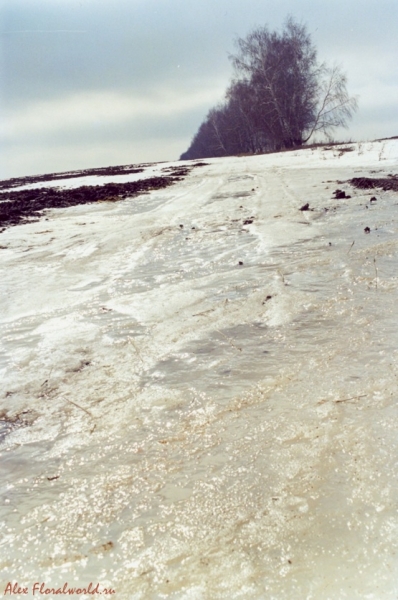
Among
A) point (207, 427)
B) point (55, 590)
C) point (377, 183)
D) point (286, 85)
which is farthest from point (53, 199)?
point (286, 85)

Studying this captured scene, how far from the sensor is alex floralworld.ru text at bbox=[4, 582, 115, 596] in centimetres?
110

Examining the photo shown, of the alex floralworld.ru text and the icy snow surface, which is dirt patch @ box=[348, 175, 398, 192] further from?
the alex floralworld.ru text

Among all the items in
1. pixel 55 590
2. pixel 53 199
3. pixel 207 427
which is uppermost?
pixel 53 199

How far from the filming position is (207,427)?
1.65 m

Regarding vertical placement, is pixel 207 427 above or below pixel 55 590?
above

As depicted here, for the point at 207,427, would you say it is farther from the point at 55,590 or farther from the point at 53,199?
the point at 53,199

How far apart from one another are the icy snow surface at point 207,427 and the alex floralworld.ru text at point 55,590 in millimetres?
14

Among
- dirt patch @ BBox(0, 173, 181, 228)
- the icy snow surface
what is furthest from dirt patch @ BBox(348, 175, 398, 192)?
dirt patch @ BBox(0, 173, 181, 228)

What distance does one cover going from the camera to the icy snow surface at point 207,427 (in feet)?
3.77

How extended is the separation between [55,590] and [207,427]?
0.71m

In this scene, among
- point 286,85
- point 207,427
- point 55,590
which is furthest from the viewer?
point 286,85

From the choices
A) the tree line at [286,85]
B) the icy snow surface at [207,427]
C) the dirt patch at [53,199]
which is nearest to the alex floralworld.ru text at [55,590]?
the icy snow surface at [207,427]

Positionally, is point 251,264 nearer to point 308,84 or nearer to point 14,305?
point 14,305

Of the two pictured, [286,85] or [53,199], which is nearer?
[53,199]
